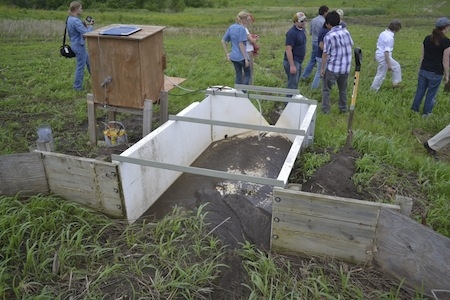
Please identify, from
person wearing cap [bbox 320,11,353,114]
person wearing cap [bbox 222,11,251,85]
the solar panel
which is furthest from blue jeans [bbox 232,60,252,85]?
the solar panel

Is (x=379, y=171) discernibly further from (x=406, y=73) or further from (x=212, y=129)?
Result: (x=406, y=73)

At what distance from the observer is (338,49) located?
656 centimetres

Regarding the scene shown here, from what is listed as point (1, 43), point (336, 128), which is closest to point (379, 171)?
point (336, 128)

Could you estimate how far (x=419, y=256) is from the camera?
2.93m

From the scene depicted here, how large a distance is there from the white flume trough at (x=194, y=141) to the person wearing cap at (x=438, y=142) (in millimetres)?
1687

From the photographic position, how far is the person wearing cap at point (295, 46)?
717cm

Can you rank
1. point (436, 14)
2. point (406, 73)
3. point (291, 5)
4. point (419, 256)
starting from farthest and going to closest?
1. point (291, 5)
2. point (436, 14)
3. point (406, 73)
4. point (419, 256)

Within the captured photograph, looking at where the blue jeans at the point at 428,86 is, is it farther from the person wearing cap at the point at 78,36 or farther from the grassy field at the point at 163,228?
the person wearing cap at the point at 78,36

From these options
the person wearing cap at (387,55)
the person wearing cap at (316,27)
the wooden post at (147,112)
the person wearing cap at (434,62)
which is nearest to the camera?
the wooden post at (147,112)

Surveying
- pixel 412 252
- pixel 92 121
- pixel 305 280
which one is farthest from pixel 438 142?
pixel 92 121

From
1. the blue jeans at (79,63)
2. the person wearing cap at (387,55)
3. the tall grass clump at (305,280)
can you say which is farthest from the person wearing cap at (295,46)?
the tall grass clump at (305,280)

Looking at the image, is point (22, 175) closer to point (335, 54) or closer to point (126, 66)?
point (126, 66)

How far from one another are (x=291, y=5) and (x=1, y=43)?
28192 mm

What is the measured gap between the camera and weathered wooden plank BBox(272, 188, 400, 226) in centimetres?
306
